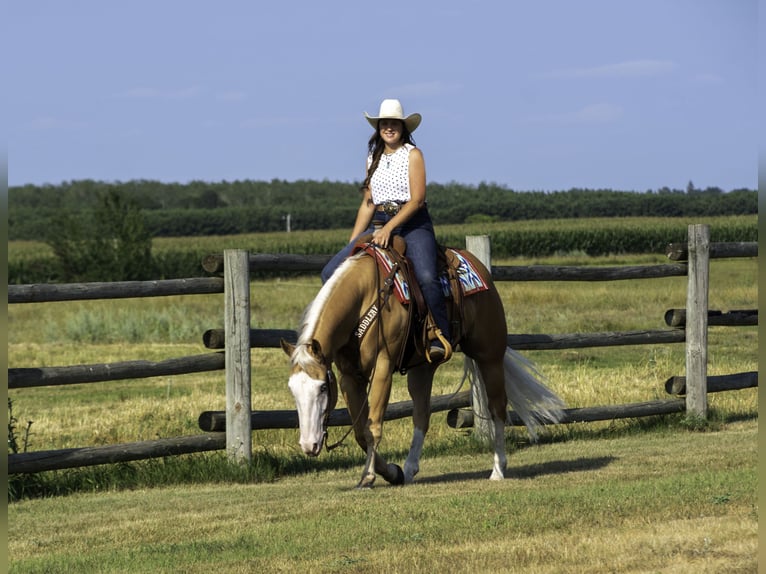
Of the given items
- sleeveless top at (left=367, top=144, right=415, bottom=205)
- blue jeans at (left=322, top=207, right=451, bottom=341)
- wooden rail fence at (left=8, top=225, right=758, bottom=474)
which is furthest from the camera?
wooden rail fence at (left=8, top=225, right=758, bottom=474)

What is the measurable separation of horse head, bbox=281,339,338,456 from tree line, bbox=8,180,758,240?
51607 millimetres

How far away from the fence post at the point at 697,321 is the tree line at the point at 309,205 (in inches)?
1811

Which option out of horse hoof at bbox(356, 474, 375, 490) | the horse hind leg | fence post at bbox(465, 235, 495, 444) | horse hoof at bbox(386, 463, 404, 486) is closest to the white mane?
horse hoof at bbox(356, 474, 375, 490)

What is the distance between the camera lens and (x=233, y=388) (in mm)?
9672

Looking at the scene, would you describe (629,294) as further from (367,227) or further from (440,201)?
(440,201)

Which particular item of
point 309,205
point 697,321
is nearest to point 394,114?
point 697,321

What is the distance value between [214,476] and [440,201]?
348 feet

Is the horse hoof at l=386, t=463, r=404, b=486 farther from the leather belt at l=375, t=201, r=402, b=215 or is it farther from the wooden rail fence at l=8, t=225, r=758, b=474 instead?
the leather belt at l=375, t=201, r=402, b=215

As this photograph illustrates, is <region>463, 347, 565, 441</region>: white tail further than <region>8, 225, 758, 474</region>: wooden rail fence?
Yes

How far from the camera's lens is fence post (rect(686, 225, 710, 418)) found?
11703mm

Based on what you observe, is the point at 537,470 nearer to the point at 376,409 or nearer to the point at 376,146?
the point at 376,409

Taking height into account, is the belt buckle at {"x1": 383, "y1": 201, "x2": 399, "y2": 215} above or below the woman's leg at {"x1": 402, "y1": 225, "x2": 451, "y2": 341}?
above

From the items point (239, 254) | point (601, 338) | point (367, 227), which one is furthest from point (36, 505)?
point (601, 338)

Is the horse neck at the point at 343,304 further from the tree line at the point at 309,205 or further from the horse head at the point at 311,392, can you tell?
the tree line at the point at 309,205
